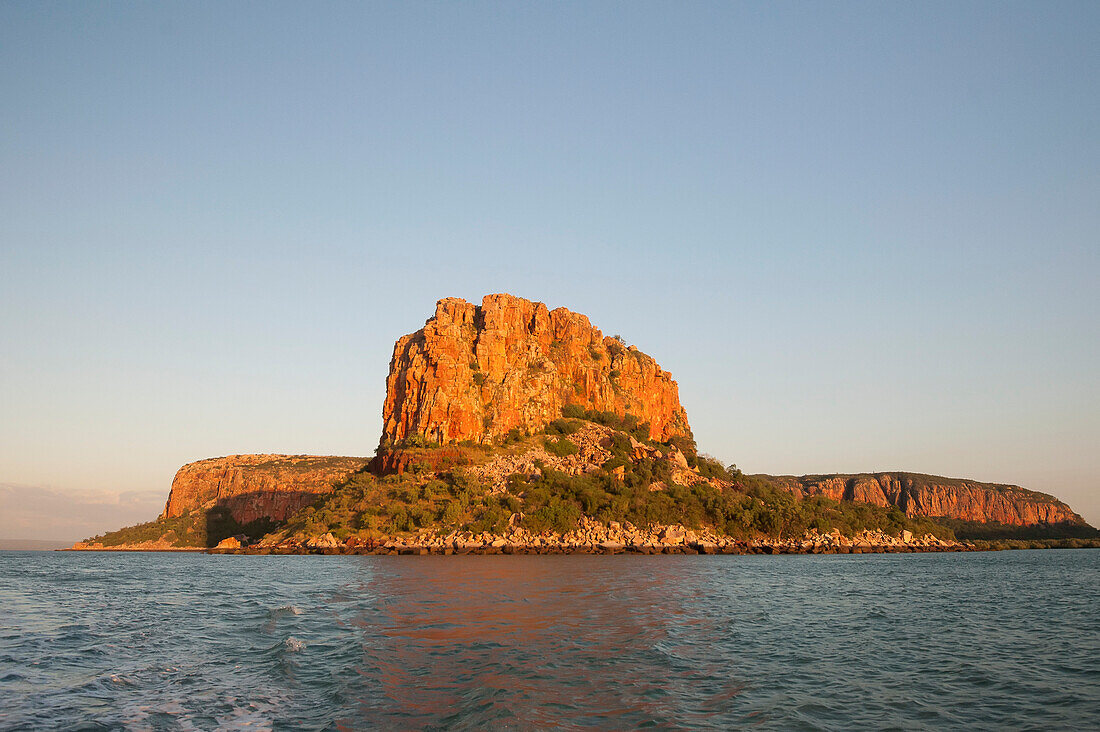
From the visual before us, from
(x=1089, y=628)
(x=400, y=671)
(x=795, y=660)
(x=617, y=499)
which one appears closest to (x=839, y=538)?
(x=617, y=499)

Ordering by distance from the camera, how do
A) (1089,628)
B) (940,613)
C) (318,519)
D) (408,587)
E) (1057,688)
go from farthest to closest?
(318,519) < (408,587) < (940,613) < (1089,628) < (1057,688)

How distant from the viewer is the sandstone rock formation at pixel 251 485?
140250 millimetres

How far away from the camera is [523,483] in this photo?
9094 centimetres

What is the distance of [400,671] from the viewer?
46.0ft

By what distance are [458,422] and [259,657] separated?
86.4 metres

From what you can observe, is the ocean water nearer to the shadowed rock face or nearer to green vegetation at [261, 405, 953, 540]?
green vegetation at [261, 405, 953, 540]

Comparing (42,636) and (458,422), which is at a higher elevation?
(458,422)

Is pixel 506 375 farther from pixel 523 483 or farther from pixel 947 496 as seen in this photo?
pixel 947 496

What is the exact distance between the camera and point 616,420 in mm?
122812

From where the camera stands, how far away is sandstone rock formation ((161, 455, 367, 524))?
14025 cm

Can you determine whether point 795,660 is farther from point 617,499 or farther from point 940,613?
point 617,499

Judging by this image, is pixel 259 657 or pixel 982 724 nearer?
pixel 982 724

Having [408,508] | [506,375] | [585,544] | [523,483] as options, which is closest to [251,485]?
[506,375]

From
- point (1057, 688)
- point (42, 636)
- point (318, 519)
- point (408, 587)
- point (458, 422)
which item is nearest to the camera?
point (1057, 688)
